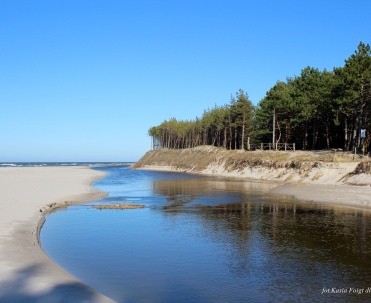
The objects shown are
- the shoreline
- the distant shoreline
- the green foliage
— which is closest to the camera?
the shoreline

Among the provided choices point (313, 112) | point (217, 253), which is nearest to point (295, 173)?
point (313, 112)

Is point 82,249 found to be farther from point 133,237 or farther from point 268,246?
point 268,246

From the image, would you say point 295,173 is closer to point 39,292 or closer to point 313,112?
point 313,112

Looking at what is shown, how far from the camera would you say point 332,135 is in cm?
8112

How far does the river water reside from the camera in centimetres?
1190

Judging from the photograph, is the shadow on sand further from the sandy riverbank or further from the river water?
the river water

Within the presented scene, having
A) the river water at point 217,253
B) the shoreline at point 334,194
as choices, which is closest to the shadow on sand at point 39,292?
the river water at point 217,253

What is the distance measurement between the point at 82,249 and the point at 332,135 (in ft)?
246

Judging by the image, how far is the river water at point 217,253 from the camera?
468 inches

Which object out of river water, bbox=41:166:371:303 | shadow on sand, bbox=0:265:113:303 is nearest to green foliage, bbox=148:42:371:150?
river water, bbox=41:166:371:303

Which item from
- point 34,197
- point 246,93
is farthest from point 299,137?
point 34,197

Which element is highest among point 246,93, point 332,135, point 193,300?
point 246,93

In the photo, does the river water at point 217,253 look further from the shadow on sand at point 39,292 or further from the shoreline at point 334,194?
the shoreline at point 334,194

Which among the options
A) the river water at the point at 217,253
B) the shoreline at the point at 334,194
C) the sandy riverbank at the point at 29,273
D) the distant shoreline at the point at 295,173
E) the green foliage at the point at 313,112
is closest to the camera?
the sandy riverbank at the point at 29,273
